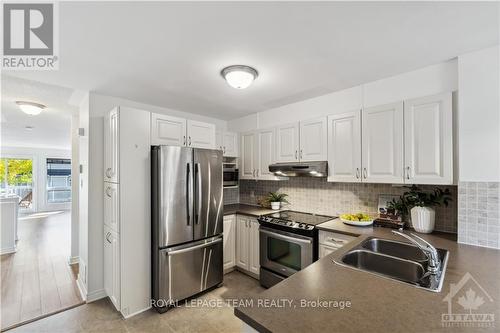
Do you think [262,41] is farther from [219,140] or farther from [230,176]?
[230,176]

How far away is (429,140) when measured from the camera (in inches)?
80.2

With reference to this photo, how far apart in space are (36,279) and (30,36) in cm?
330

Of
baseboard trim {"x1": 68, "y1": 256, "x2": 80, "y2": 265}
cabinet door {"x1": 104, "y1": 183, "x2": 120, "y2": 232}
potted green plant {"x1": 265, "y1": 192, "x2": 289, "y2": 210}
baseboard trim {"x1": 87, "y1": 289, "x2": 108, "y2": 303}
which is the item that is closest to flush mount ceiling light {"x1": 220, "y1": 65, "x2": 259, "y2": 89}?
cabinet door {"x1": 104, "y1": 183, "x2": 120, "y2": 232}

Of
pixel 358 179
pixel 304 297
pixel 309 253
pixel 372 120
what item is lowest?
pixel 309 253

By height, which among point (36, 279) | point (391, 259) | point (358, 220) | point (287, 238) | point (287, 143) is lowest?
point (36, 279)

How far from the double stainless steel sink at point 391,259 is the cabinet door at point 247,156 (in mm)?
2084

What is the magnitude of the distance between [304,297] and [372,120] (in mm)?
2019

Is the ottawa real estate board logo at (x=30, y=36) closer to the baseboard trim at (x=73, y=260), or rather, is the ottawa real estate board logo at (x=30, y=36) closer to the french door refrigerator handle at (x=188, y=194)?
the french door refrigerator handle at (x=188, y=194)

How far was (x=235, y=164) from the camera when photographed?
153 inches

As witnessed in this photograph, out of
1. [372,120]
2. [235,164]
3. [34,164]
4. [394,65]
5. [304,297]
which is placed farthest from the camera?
[34,164]

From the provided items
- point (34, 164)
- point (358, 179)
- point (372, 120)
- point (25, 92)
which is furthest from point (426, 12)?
point (34, 164)

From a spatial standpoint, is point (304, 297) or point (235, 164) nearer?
point (304, 297)

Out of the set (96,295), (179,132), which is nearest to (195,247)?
(96,295)

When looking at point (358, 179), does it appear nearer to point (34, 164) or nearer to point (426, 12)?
point (426, 12)
